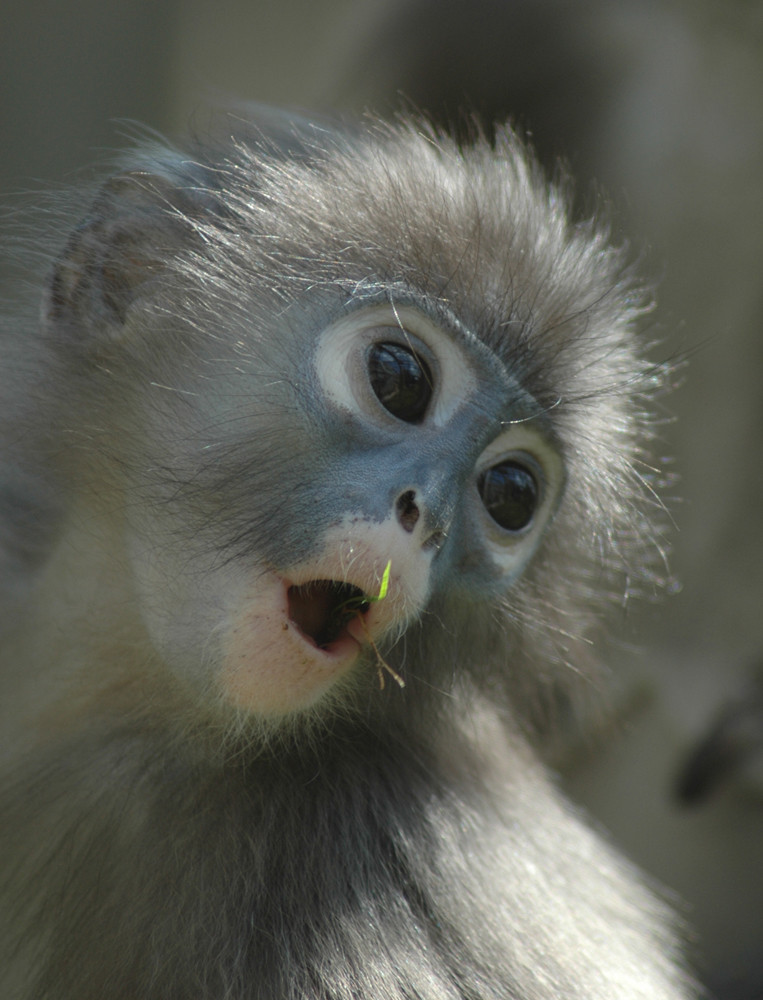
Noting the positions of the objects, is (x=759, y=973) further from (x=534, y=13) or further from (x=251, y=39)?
(x=251, y=39)

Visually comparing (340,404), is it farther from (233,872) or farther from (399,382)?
(233,872)

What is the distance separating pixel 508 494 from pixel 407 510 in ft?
1.12

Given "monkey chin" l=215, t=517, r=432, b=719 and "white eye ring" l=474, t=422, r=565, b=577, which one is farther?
"white eye ring" l=474, t=422, r=565, b=577

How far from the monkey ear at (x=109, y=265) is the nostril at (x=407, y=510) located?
0.56m

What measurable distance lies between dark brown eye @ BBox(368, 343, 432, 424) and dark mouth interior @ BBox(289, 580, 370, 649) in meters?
0.25

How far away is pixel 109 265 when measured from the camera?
1.73 m

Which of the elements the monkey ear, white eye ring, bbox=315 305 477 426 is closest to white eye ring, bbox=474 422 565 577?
white eye ring, bbox=315 305 477 426

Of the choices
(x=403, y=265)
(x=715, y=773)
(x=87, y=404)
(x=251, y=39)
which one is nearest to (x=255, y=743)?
(x=87, y=404)

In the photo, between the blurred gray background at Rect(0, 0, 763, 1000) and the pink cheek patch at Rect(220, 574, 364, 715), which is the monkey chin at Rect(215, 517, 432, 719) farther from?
the blurred gray background at Rect(0, 0, 763, 1000)

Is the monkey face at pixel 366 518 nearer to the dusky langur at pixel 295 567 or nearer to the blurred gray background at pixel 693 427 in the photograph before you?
the dusky langur at pixel 295 567

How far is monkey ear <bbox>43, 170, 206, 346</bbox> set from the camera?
1.72 meters

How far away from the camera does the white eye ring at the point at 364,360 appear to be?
1560 mm

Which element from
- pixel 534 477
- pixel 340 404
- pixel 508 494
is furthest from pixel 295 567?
pixel 534 477

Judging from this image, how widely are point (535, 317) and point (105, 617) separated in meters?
0.81
